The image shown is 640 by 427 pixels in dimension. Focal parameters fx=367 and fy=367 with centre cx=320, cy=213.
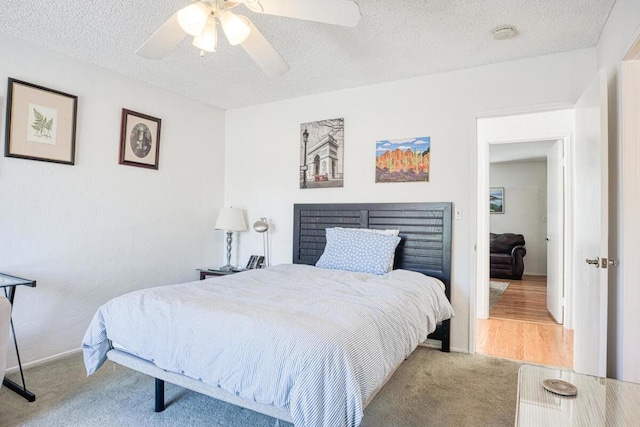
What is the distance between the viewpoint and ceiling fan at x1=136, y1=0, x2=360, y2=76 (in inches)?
67.7

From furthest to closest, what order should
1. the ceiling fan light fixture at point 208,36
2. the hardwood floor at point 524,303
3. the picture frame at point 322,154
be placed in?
the hardwood floor at point 524,303, the picture frame at point 322,154, the ceiling fan light fixture at point 208,36

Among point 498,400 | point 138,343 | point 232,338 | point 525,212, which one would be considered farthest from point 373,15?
point 525,212

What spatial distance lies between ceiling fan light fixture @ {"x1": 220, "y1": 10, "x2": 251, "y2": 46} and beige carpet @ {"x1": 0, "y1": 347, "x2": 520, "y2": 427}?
2030 mm

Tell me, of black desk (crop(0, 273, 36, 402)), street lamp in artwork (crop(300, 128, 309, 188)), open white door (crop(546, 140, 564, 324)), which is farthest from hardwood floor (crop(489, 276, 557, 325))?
black desk (crop(0, 273, 36, 402))

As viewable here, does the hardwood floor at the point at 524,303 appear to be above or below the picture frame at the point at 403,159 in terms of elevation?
below

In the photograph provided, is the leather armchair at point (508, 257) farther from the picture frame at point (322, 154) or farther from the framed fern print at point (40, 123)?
the framed fern print at point (40, 123)

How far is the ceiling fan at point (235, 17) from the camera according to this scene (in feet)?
5.64

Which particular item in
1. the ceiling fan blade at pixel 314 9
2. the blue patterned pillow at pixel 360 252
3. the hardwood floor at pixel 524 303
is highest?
the ceiling fan blade at pixel 314 9

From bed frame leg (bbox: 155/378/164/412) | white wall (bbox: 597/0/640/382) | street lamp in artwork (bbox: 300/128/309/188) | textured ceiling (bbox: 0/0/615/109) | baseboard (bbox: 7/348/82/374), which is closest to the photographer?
white wall (bbox: 597/0/640/382)

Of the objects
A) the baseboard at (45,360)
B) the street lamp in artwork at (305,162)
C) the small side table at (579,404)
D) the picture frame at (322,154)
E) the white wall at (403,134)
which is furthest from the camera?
the street lamp in artwork at (305,162)

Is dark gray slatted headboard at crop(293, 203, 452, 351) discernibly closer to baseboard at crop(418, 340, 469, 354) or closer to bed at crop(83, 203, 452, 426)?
baseboard at crop(418, 340, 469, 354)

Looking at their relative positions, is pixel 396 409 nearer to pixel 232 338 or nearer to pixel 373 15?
pixel 232 338

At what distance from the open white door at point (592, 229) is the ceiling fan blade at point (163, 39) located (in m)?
2.39

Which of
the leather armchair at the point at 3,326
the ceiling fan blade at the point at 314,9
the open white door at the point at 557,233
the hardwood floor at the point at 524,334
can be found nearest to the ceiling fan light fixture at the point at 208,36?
the ceiling fan blade at the point at 314,9
